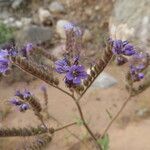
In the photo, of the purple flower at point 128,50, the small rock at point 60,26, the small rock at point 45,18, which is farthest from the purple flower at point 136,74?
the small rock at point 45,18

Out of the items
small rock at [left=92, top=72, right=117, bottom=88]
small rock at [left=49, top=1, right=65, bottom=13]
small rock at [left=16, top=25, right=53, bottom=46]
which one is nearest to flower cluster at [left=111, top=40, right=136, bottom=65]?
Answer: small rock at [left=92, top=72, right=117, bottom=88]

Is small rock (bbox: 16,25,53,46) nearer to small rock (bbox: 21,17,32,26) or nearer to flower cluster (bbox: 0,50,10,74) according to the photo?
small rock (bbox: 21,17,32,26)

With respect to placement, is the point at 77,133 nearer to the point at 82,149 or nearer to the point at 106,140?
the point at 82,149

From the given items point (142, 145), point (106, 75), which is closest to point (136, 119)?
point (142, 145)

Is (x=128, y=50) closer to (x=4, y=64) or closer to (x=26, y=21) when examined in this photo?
(x=4, y=64)

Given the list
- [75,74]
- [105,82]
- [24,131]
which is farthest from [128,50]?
[105,82]
